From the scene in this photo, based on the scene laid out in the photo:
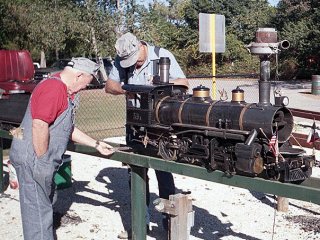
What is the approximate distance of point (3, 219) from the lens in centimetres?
518

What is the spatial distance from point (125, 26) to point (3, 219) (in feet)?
58.5

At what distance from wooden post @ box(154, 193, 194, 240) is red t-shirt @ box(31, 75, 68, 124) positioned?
1.05 meters

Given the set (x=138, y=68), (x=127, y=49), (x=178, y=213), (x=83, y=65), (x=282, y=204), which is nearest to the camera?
(x=83, y=65)

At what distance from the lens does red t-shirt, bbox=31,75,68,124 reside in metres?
3.12

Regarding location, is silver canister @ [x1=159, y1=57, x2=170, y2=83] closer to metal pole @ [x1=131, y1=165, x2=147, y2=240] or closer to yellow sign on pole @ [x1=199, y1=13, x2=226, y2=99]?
metal pole @ [x1=131, y1=165, x2=147, y2=240]

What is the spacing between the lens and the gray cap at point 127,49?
12.8 ft

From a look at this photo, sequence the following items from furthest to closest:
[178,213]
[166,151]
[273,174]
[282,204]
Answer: [282,204] → [178,213] → [166,151] → [273,174]

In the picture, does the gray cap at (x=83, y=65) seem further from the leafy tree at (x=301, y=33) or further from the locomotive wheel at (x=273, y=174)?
the leafy tree at (x=301, y=33)

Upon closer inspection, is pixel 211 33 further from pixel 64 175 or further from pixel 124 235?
pixel 124 235

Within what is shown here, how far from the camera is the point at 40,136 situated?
3.17 metres

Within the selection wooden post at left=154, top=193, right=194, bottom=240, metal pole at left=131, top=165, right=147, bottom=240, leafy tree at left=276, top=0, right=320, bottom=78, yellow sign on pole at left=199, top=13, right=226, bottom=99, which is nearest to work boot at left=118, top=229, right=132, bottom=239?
metal pole at left=131, top=165, right=147, bottom=240

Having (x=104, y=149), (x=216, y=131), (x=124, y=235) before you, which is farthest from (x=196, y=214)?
(x=216, y=131)

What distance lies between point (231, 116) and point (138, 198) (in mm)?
1221

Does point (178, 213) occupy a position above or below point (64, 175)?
above
